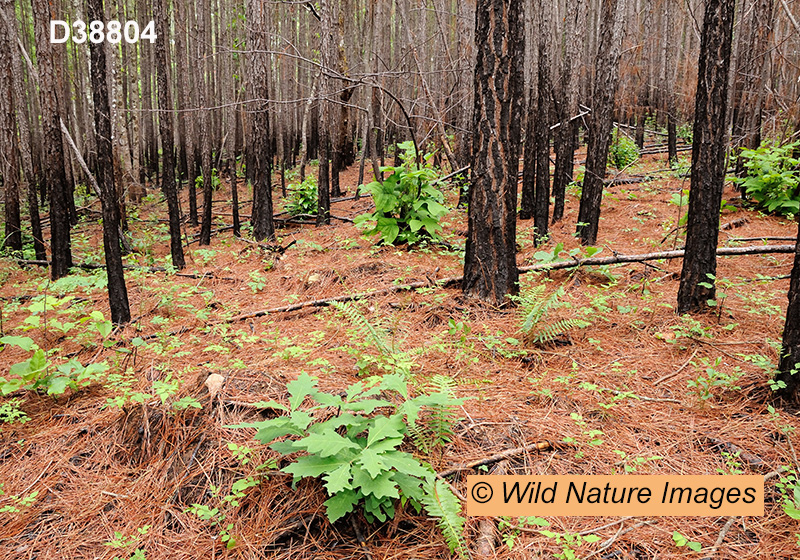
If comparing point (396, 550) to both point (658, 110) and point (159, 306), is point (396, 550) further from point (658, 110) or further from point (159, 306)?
point (658, 110)

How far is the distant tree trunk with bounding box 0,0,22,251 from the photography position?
27.3 ft

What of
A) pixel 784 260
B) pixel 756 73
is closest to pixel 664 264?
pixel 784 260

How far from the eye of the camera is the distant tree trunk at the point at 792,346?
102 inches

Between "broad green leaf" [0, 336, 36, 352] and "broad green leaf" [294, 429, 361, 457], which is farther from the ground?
"broad green leaf" [294, 429, 361, 457]

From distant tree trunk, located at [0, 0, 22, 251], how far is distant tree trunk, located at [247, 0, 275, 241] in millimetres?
3614

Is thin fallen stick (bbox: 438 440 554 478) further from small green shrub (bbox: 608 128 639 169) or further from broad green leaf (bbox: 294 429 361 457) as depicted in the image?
small green shrub (bbox: 608 128 639 169)

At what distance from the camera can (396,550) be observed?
1.97 m

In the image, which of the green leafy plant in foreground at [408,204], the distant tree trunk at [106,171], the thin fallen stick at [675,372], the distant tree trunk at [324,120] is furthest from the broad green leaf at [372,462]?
the distant tree trunk at [324,120]

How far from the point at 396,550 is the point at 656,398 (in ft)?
6.29

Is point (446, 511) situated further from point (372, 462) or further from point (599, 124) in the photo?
point (599, 124)

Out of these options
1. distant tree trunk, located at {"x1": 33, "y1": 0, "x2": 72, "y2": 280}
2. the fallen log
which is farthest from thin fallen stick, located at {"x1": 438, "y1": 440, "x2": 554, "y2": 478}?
distant tree trunk, located at {"x1": 33, "y1": 0, "x2": 72, "y2": 280}

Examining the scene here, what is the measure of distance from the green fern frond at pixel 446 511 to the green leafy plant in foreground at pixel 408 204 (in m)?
4.90

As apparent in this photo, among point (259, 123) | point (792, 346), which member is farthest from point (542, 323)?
point (259, 123)

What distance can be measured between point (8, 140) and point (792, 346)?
36.8 ft
